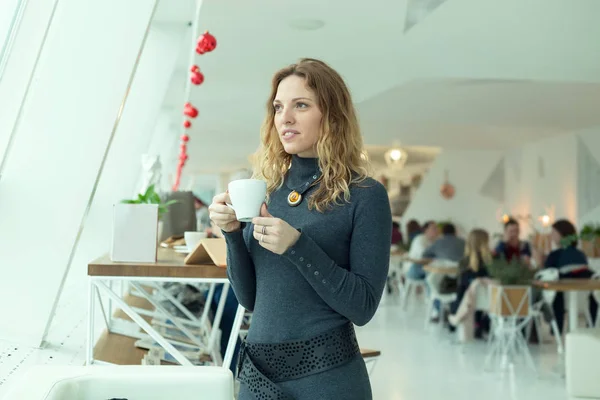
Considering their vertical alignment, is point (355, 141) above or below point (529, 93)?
below

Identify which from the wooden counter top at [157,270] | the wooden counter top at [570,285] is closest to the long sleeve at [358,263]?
the wooden counter top at [157,270]

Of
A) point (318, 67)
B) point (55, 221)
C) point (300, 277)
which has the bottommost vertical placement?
point (300, 277)

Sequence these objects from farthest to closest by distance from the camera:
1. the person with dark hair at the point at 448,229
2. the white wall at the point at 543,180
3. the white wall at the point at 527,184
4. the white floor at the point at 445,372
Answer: the white wall at the point at 543,180 → the white wall at the point at 527,184 → the person with dark hair at the point at 448,229 → the white floor at the point at 445,372

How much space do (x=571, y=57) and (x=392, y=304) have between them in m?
6.16

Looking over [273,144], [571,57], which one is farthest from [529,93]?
[273,144]

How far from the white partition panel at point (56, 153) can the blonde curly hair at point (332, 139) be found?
1507 mm

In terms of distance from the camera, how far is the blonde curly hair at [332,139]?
58.6 inches

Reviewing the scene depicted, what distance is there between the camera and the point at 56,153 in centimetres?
286

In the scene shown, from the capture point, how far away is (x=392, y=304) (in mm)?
12062

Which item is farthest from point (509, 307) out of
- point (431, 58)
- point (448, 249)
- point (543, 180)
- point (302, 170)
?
point (543, 180)

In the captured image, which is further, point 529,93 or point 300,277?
point 529,93

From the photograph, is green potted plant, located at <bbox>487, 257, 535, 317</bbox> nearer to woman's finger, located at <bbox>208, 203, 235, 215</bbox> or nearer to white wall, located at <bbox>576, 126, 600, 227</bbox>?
white wall, located at <bbox>576, 126, 600, 227</bbox>

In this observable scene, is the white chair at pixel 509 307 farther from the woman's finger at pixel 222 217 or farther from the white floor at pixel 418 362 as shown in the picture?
the woman's finger at pixel 222 217

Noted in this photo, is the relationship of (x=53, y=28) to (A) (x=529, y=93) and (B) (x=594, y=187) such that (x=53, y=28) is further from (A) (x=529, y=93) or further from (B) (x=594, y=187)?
(B) (x=594, y=187)
